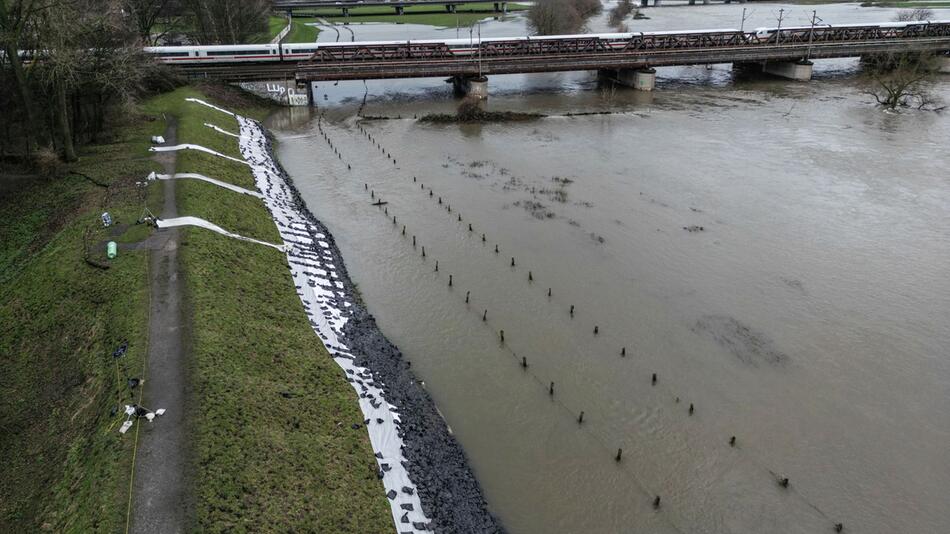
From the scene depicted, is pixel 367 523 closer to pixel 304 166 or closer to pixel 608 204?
pixel 608 204

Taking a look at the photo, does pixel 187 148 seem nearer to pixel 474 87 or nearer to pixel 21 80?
pixel 21 80

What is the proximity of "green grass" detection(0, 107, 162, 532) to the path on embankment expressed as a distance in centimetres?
29

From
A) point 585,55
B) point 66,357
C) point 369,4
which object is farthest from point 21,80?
point 369,4

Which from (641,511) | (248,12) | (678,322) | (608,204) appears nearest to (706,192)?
(608,204)

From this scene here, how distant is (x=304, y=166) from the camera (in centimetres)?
3966

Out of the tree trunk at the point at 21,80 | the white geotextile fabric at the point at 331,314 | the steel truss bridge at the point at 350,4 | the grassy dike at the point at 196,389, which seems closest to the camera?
the grassy dike at the point at 196,389

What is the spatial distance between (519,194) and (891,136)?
96.1 feet

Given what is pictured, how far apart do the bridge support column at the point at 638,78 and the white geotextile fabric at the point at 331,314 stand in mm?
38389

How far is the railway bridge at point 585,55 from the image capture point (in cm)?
5728

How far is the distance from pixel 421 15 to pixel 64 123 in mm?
131938

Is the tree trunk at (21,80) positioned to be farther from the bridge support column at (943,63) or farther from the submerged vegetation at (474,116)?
the bridge support column at (943,63)

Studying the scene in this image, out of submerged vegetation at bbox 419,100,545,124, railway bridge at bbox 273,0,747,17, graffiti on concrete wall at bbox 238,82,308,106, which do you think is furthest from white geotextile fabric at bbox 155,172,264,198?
railway bridge at bbox 273,0,747,17

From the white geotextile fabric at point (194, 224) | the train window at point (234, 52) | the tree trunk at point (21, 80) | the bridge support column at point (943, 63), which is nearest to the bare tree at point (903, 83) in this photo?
the bridge support column at point (943, 63)

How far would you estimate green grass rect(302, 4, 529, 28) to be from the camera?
135500 millimetres
